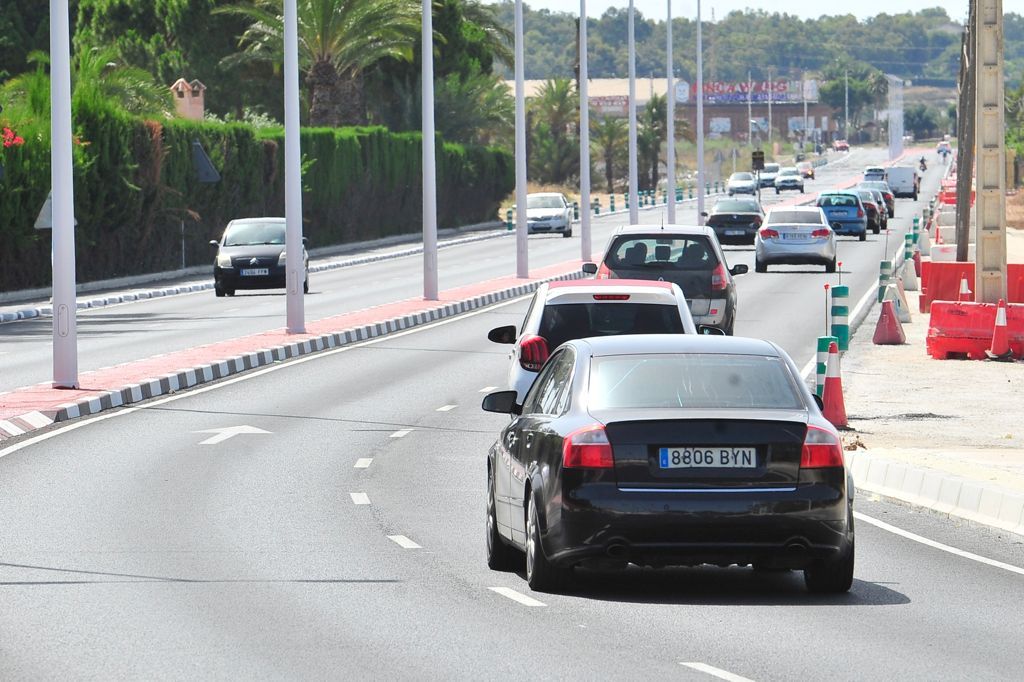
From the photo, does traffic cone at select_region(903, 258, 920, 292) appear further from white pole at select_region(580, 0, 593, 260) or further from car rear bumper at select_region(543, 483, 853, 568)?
car rear bumper at select_region(543, 483, 853, 568)

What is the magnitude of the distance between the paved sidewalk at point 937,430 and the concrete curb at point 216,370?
14.5 ft

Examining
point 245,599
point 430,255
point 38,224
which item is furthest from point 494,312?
point 245,599

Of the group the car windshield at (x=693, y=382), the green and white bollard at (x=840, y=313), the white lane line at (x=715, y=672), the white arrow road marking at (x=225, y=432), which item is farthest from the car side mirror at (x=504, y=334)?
the white lane line at (x=715, y=672)

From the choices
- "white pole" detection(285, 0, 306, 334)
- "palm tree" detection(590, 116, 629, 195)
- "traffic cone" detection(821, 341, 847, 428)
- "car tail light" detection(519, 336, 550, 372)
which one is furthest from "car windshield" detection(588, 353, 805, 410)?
"palm tree" detection(590, 116, 629, 195)

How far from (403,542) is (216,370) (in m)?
13.5

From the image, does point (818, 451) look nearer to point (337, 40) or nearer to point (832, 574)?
point (832, 574)

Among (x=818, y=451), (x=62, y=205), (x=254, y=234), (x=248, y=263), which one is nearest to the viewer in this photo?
(x=818, y=451)

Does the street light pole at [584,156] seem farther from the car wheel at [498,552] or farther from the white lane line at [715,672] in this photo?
the white lane line at [715,672]

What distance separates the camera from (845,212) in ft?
213

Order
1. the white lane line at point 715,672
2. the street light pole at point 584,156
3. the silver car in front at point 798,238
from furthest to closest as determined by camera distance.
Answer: the street light pole at point 584,156, the silver car in front at point 798,238, the white lane line at point 715,672

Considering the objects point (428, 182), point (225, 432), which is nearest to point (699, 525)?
point (225, 432)

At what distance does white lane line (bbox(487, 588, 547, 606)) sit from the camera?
33.4ft

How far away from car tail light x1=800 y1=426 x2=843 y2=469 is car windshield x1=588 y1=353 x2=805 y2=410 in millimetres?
256

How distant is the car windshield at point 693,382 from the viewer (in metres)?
10.3
